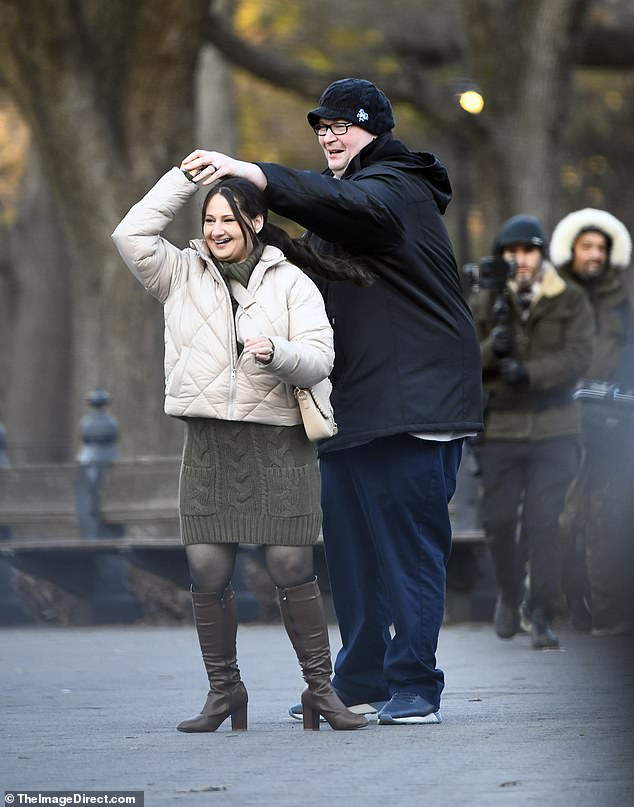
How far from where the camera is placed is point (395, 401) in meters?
6.60

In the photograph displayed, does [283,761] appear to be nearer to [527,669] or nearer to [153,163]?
[527,669]

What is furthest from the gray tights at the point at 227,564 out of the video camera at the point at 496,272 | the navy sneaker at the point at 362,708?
the video camera at the point at 496,272

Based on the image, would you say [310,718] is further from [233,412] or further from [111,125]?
[111,125]

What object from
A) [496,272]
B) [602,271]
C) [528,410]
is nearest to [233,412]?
[528,410]

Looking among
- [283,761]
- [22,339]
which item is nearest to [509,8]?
[22,339]

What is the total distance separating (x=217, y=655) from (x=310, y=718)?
354mm

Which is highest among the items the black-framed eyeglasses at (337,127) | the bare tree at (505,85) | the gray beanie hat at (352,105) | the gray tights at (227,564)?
the bare tree at (505,85)

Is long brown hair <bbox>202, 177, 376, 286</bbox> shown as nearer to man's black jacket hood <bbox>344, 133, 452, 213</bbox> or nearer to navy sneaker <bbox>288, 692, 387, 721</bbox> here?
man's black jacket hood <bbox>344, 133, 452, 213</bbox>

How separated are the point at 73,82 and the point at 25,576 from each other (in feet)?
18.1

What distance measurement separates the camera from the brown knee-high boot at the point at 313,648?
21.0ft

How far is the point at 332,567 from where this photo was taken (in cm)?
685

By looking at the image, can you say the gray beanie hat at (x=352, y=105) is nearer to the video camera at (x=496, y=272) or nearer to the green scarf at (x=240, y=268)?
the green scarf at (x=240, y=268)

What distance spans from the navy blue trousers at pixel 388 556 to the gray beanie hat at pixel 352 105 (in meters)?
1.03

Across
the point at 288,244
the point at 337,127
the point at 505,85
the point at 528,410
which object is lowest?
the point at 528,410
